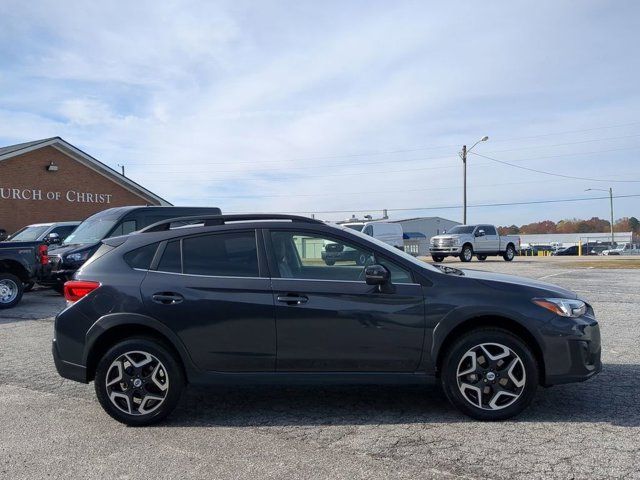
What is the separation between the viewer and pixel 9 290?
11.3 meters

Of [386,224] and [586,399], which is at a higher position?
[386,224]

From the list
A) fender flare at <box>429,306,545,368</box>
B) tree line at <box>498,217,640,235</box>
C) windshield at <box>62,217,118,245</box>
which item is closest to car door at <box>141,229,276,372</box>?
fender flare at <box>429,306,545,368</box>

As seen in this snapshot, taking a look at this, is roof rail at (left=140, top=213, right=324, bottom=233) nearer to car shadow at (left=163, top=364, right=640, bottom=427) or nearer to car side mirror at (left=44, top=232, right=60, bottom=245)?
car shadow at (left=163, top=364, right=640, bottom=427)

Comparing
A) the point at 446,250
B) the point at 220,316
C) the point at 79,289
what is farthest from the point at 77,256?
the point at 446,250

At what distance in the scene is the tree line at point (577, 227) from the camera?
111 m

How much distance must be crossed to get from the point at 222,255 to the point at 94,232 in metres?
8.65

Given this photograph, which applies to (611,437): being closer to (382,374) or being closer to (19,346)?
(382,374)

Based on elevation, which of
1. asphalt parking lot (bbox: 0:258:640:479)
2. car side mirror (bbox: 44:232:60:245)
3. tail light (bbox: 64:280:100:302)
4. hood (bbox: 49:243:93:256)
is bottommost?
asphalt parking lot (bbox: 0:258:640:479)

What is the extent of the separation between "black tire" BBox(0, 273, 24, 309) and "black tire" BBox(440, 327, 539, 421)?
33.3 feet

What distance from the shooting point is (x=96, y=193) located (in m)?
27.6

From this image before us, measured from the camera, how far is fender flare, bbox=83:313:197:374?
432cm

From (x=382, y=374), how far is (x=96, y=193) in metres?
26.4

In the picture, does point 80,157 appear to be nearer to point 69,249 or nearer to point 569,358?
point 69,249

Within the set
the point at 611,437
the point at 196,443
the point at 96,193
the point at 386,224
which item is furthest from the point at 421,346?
the point at 96,193
